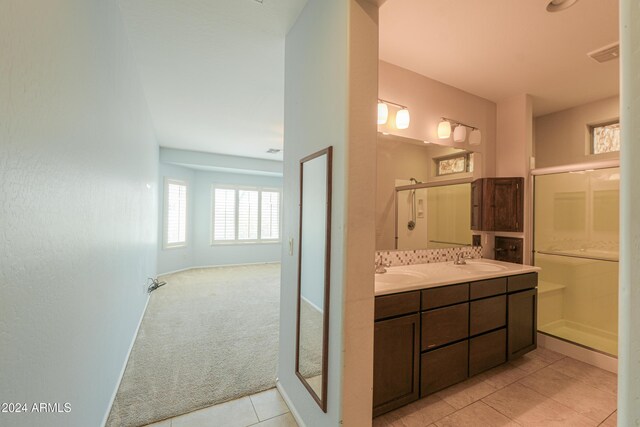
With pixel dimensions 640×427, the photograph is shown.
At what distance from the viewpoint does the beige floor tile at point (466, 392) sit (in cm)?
199

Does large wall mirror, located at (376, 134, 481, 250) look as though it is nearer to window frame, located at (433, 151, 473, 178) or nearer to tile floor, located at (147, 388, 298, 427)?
window frame, located at (433, 151, 473, 178)

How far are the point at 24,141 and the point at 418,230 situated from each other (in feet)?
8.90

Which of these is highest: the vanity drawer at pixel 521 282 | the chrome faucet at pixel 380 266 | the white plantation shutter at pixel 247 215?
the white plantation shutter at pixel 247 215

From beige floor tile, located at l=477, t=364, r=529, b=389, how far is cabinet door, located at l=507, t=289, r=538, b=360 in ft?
0.44

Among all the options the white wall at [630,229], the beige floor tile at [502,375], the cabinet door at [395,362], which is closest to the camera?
the white wall at [630,229]

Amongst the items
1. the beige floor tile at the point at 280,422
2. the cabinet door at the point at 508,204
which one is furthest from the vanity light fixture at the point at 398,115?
the beige floor tile at the point at 280,422

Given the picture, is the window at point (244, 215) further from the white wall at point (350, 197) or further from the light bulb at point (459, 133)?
the white wall at point (350, 197)

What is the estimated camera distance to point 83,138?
1284 mm

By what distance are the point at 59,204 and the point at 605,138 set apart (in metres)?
4.83

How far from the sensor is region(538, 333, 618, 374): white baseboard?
8.01 feet

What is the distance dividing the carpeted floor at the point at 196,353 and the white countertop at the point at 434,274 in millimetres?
1298

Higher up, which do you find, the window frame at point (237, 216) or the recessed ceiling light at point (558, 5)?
the recessed ceiling light at point (558, 5)

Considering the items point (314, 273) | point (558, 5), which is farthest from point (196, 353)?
point (558, 5)

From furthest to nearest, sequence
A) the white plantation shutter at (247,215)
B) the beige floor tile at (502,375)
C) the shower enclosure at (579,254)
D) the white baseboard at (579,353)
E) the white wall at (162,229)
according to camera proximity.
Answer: the white plantation shutter at (247,215)
the white wall at (162,229)
the shower enclosure at (579,254)
the white baseboard at (579,353)
the beige floor tile at (502,375)
